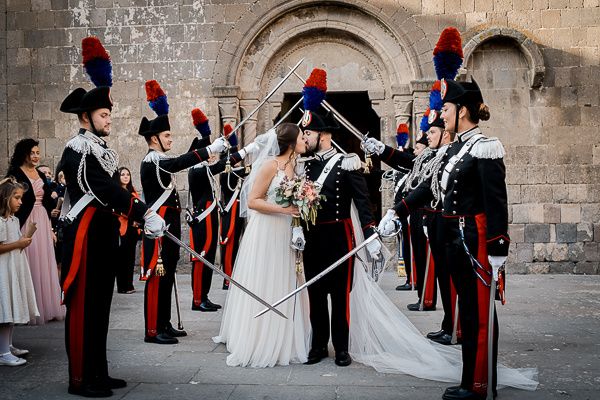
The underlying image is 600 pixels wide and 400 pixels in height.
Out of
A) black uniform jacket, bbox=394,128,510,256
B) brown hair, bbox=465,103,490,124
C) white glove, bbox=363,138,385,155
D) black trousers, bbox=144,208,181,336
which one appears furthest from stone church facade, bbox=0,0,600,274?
black uniform jacket, bbox=394,128,510,256

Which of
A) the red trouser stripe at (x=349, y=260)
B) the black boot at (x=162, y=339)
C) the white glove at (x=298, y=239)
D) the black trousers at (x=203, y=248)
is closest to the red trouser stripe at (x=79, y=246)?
the white glove at (x=298, y=239)

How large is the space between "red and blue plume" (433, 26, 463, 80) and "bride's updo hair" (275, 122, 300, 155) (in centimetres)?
127

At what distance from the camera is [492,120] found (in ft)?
37.0

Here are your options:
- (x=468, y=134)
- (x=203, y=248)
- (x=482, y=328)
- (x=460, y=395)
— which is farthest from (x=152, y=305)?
(x=468, y=134)

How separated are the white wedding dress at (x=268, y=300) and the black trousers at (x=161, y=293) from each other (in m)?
0.93

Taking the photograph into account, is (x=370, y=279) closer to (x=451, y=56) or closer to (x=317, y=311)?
(x=317, y=311)

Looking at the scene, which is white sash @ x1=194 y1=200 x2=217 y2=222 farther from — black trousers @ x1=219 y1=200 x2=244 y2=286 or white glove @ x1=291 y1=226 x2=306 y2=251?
white glove @ x1=291 y1=226 x2=306 y2=251

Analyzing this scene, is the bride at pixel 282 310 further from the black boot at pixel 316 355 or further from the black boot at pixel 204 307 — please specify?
the black boot at pixel 204 307

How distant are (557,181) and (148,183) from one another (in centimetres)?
750

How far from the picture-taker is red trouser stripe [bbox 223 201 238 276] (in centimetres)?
877

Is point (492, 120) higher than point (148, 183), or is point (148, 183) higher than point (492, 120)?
point (492, 120)

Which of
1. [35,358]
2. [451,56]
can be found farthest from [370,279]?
[35,358]

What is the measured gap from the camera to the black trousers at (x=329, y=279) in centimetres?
535

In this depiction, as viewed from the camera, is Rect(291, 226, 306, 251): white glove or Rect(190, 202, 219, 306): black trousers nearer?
Rect(291, 226, 306, 251): white glove
